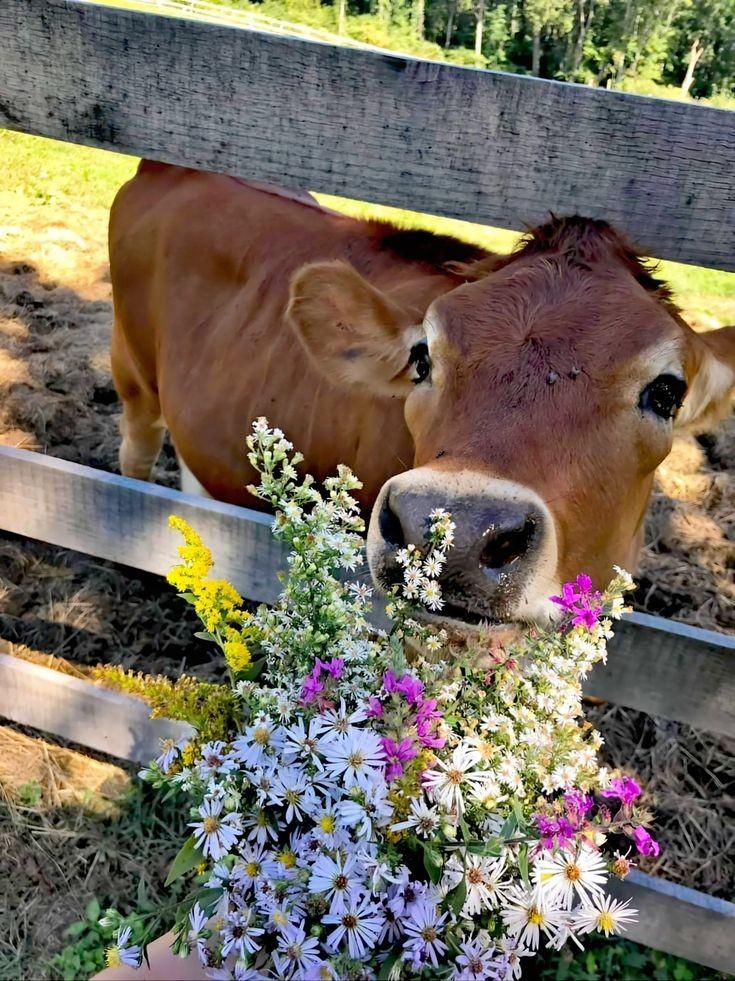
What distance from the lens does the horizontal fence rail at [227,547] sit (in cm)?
188

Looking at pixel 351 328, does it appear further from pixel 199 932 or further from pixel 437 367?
pixel 199 932

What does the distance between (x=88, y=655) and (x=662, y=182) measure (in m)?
2.79

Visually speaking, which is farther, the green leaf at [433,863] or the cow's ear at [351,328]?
the cow's ear at [351,328]

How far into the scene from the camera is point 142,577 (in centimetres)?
372

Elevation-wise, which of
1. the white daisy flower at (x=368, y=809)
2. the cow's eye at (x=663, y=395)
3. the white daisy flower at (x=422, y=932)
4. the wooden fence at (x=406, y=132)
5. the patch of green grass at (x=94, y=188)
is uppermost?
the wooden fence at (x=406, y=132)

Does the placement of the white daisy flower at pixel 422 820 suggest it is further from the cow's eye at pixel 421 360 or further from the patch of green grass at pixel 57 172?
the patch of green grass at pixel 57 172

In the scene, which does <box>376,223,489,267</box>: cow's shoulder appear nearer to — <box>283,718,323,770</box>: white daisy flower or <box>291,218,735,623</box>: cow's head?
<box>291,218,735,623</box>: cow's head

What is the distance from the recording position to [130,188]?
390cm

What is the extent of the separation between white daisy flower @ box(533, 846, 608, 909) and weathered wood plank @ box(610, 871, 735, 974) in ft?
3.95

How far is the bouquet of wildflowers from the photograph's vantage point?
1.04 m

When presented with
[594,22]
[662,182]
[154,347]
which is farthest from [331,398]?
[594,22]

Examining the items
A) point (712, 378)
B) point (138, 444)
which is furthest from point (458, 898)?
point (138, 444)

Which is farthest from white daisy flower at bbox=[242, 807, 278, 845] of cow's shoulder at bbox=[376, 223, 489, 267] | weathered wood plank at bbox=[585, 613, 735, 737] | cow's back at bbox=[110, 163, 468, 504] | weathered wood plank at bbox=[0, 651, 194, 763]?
cow's shoulder at bbox=[376, 223, 489, 267]

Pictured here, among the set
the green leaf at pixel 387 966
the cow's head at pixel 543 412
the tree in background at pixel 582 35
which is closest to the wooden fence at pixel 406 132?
the cow's head at pixel 543 412
